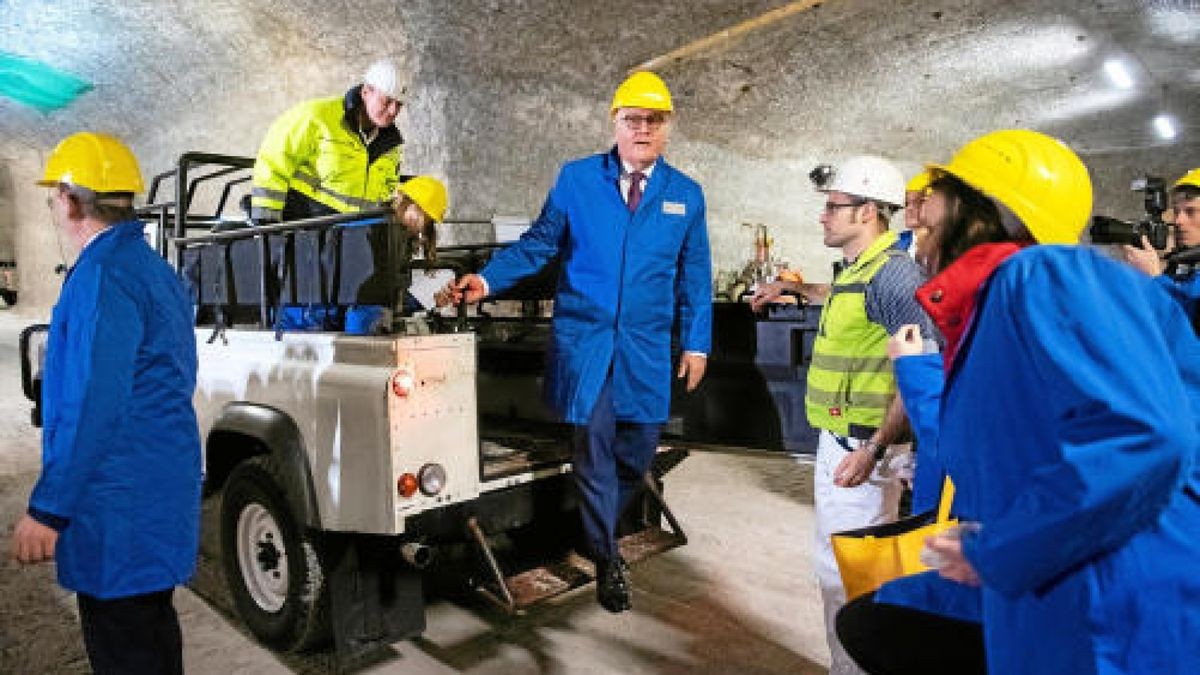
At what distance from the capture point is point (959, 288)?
134cm

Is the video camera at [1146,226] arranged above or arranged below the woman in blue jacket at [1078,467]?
above

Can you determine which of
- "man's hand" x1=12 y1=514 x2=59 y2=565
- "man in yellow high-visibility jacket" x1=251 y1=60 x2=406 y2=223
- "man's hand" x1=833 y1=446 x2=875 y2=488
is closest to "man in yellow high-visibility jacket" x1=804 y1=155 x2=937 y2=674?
"man's hand" x1=833 y1=446 x2=875 y2=488

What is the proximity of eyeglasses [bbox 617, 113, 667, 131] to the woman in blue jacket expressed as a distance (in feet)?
7.49

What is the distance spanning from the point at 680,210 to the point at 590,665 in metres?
2.02

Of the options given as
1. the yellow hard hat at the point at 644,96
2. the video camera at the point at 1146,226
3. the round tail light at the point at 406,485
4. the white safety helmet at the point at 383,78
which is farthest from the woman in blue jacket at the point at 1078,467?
the white safety helmet at the point at 383,78

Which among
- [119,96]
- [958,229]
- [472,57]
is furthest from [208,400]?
[119,96]

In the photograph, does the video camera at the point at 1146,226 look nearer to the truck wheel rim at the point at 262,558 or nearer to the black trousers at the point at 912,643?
the black trousers at the point at 912,643

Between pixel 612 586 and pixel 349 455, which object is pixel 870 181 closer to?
pixel 612 586

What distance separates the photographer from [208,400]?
3.61m

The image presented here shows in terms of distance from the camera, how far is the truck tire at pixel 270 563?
3.03 metres

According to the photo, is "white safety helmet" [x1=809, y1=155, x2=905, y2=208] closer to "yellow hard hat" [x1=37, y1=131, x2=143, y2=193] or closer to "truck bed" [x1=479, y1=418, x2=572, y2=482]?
"truck bed" [x1=479, y1=418, x2=572, y2=482]

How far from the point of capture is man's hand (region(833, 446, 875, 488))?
257cm

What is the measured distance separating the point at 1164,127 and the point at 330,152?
14483 mm

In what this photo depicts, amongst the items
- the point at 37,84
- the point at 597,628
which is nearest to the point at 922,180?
the point at 597,628
